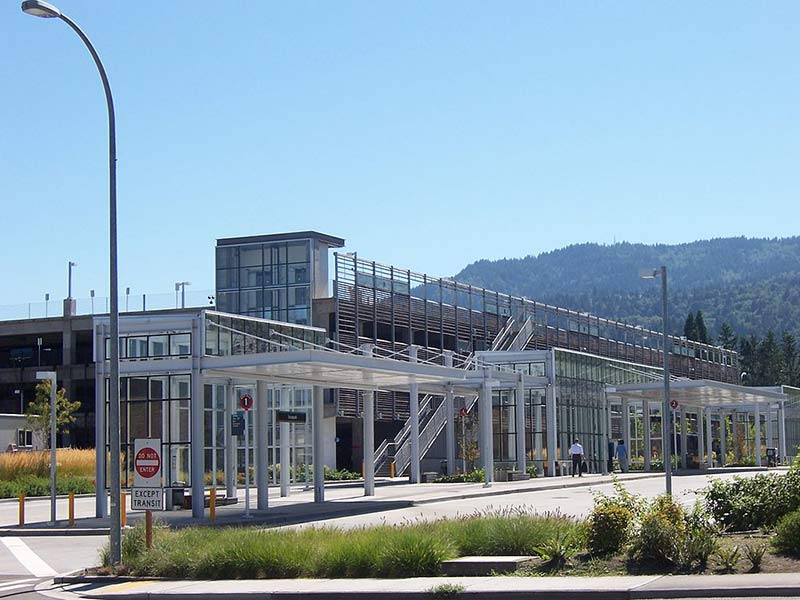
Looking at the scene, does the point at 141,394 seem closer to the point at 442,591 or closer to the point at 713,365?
the point at 442,591

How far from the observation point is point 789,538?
55.0ft

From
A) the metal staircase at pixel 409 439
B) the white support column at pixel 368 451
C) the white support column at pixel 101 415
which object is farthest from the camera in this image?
the metal staircase at pixel 409 439

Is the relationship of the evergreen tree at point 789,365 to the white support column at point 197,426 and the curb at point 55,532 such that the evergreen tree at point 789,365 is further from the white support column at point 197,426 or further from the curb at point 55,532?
the curb at point 55,532

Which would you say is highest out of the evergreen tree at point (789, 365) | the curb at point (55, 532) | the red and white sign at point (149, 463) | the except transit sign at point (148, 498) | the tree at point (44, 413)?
the evergreen tree at point (789, 365)

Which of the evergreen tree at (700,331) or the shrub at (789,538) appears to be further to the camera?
the evergreen tree at (700,331)

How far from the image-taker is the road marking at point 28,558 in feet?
69.3

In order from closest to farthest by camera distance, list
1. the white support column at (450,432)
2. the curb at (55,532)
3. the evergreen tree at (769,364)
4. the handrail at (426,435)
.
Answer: the curb at (55,532), the white support column at (450,432), the handrail at (426,435), the evergreen tree at (769,364)

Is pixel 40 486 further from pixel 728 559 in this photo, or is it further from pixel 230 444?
pixel 728 559

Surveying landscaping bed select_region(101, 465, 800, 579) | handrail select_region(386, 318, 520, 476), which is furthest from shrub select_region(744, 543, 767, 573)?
handrail select_region(386, 318, 520, 476)

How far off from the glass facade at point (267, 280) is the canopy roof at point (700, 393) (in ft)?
57.5

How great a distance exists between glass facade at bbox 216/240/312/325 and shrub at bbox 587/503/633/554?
47724mm

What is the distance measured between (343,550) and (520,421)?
3354 cm

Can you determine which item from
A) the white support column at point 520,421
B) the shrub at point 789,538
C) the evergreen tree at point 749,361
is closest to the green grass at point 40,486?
the white support column at point 520,421

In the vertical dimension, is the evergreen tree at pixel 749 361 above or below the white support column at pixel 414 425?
above
